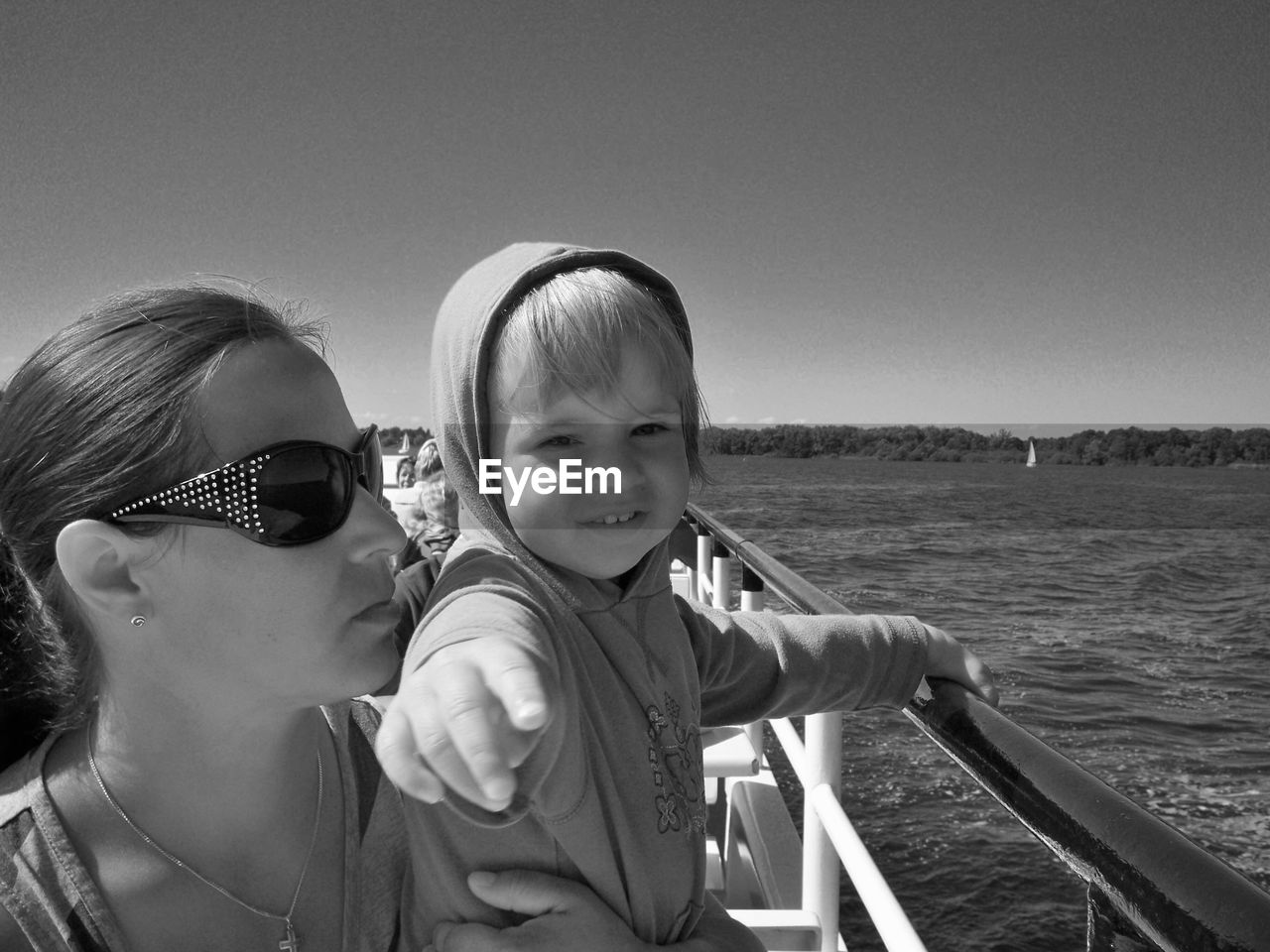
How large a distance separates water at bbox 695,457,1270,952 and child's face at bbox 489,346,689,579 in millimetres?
434

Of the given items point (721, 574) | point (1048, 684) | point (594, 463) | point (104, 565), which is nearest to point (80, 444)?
point (104, 565)

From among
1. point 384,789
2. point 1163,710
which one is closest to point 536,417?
point 384,789

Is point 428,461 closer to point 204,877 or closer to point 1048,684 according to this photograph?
point 204,877

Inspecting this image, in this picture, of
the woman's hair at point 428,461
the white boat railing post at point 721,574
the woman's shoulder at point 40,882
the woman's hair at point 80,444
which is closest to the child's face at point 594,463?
the woman's hair at point 80,444

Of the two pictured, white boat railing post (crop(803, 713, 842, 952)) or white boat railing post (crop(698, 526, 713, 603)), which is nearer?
white boat railing post (crop(803, 713, 842, 952))

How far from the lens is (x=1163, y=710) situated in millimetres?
13820

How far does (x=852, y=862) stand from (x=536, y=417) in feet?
2.53

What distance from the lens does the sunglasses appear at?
894 mm

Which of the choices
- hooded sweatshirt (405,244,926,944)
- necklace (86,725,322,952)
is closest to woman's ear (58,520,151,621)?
necklace (86,725,322,952)

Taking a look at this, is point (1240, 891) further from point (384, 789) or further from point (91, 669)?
point (91, 669)

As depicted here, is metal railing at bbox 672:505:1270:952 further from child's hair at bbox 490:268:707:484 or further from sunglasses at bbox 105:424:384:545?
sunglasses at bbox 105:424:384:545

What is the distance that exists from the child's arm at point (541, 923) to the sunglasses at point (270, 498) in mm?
427

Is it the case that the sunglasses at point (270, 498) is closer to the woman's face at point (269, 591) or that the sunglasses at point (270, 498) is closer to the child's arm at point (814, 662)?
the woman's face at point (269, 591)

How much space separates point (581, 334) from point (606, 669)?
432 mm
